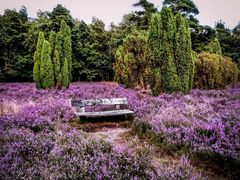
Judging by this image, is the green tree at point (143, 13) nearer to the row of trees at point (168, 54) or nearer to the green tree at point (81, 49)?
the green tree at point (81, 49)

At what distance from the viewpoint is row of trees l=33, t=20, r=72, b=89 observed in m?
19.6

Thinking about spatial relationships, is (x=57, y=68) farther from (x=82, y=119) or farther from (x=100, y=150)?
(x=100, y=150)

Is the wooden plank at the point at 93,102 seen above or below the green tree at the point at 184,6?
below

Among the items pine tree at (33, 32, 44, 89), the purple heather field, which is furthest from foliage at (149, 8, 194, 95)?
pine tree at (33, 32, 44, 89)

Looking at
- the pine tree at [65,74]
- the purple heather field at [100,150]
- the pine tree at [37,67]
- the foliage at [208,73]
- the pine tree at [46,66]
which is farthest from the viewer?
the pine tree at [65,74]

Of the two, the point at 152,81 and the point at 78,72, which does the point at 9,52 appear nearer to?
the point at 78,72

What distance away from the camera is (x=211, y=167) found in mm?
4855

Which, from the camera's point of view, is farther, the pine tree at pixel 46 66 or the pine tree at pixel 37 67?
the pine tree at pixel 37 67

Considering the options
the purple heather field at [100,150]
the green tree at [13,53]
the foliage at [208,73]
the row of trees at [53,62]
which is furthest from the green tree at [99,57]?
the purple heather field at [100,150]

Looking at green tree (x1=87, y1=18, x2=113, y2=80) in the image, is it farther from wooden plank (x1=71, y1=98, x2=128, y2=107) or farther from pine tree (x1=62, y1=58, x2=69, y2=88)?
wooden plank (x1=71, y1=98, x2=128, y2=107)

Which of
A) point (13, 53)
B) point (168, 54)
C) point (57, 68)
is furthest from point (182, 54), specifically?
point (13, 53)

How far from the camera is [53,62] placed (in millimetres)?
20344

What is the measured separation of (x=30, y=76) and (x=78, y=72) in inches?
252

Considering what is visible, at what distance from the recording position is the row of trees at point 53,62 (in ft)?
64.3
